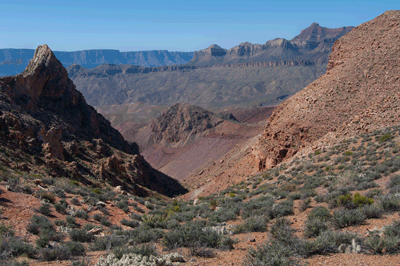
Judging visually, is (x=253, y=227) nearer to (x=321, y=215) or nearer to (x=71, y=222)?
(x=321, y=215)

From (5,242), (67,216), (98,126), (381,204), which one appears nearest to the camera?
(5,242)

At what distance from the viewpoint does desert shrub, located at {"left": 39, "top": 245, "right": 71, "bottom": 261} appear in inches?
269

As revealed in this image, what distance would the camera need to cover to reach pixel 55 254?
273 inches

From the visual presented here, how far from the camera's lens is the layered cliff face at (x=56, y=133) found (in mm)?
21250

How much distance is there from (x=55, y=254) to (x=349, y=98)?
2991 cm

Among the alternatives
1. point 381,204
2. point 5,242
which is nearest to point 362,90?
point 381,204

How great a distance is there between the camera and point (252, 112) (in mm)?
142625

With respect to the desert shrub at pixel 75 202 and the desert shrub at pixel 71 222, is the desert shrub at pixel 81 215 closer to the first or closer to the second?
the desert shrub at pixel 71 222

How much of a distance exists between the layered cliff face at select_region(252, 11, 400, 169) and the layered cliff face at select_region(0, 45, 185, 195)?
16.8 m

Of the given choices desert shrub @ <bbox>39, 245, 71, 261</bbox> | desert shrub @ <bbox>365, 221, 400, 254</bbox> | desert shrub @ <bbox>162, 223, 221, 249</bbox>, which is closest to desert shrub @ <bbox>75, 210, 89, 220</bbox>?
desert shrub @ <bbox>39, 245, 71, 261</bbox>

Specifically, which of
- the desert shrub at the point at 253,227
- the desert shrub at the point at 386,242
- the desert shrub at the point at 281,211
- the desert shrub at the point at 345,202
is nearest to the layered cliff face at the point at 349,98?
the desert shrub at the point at 345,202

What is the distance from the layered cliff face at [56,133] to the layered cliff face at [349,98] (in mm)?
16825

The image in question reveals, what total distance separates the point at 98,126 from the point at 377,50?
37.3 metres

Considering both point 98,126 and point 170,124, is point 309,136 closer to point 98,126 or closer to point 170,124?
point 98,126
